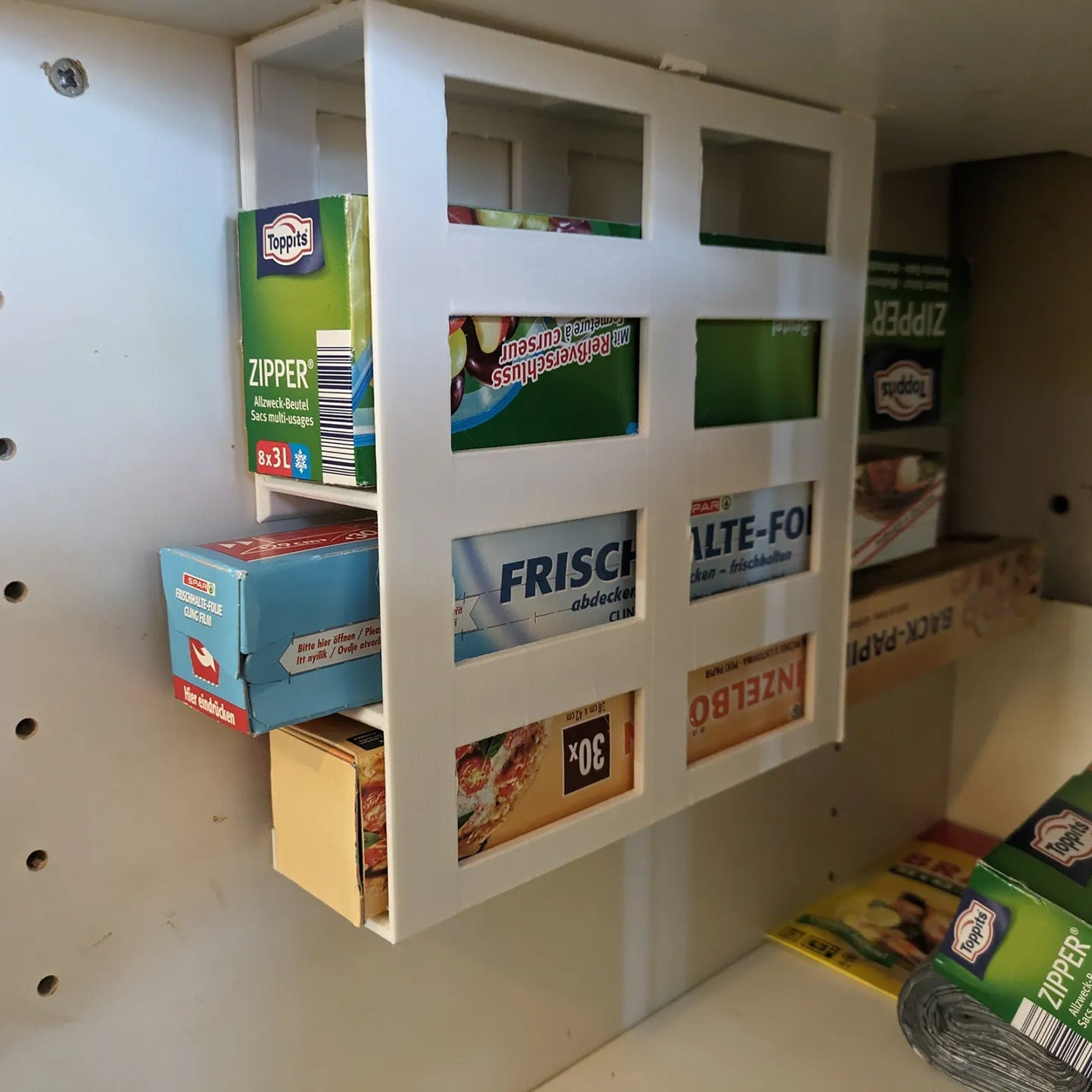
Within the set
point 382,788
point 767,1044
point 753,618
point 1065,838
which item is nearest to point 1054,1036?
point 1065,838

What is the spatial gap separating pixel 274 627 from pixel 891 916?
112 centimetres

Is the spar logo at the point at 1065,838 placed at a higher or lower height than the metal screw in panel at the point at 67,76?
lower

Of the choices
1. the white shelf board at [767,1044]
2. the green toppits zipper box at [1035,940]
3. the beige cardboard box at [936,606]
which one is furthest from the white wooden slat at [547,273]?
the white shelf board at [767,1044]

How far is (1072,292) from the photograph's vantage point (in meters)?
1.50

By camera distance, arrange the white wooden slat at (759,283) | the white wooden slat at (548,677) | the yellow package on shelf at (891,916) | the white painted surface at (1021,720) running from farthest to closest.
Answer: the white painted surface at (1021,720), the yellow package on shelf at (891,916), the white wooden slat at (759,283), the white wooden slat at (548,677)

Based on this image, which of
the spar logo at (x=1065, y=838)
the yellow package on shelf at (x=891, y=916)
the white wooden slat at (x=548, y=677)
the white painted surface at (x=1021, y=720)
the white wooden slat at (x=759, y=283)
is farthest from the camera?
the white painted surface at (x=1021, y=720)

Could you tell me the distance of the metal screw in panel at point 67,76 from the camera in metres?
0.73

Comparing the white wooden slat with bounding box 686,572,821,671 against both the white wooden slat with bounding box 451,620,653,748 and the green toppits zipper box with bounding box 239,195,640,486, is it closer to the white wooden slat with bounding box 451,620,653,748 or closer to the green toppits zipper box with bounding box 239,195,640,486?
the white wooden slat with bounding box 451,620,653,748

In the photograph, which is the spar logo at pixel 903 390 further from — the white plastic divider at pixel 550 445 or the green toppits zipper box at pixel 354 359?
the green toppits zipper box at pixel 354 359

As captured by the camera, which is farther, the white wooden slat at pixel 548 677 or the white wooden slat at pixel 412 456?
the white wooden slat at pixel 548 677

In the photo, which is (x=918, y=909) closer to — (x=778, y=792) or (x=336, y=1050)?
(x=778, y=792)

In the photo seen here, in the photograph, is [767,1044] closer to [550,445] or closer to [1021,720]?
[1021,720]

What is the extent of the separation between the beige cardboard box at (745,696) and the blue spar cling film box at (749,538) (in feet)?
0.26

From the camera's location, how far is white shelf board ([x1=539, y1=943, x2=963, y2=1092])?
3.92 feet
